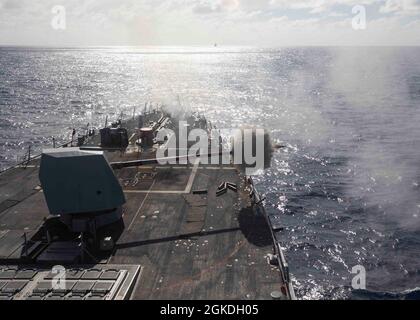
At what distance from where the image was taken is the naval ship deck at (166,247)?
2272 cm

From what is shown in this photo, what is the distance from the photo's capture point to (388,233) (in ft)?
141

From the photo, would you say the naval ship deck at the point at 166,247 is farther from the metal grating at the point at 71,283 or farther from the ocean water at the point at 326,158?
the ocean water at the point at 326,158

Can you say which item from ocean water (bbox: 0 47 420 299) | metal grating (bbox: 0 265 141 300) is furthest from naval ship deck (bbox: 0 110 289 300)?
ocean water (bbox: 0 47 420 299)

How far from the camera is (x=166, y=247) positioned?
2781cm

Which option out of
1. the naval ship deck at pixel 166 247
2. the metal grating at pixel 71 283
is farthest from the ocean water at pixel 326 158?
the metal grating at pixel 71 283

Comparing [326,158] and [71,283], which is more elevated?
[326,158]

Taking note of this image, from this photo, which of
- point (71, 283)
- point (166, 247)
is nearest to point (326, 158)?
point (166, 247)

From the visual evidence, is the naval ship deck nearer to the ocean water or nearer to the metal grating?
the metal grating

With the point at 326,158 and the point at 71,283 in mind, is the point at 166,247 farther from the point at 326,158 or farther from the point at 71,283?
the point at 326,158

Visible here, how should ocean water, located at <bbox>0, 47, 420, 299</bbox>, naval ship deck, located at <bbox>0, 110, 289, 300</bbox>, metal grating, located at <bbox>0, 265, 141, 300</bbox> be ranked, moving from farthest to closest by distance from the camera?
ocean water, located at <bbox>0, 47, 420, 299</bbox> → naval ship deck, located at <bbox>0, 110, 289, 300</bbox> → metal grating, located at <bbox>0, 265, 141, 300</bbox>

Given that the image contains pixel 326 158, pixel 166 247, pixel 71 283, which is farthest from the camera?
pixel 326 158

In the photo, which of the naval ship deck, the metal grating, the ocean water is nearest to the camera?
the metal grating

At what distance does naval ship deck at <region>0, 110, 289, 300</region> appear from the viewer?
2272 cm
